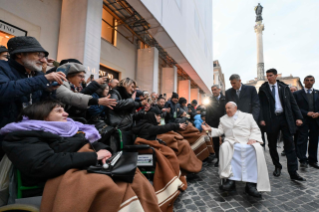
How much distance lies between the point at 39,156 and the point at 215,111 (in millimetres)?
4127

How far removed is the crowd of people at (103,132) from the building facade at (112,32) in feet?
8.10

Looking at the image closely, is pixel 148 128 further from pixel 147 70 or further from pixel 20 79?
pixel 147 70

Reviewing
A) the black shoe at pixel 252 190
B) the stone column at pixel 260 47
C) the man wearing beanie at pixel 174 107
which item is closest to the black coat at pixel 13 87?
the black shoe at pixel 252 190

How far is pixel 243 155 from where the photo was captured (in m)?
2.97

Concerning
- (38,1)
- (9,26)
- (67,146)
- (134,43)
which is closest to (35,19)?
(38,1)

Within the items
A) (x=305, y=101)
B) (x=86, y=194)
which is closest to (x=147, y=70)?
(x=305, y=101)

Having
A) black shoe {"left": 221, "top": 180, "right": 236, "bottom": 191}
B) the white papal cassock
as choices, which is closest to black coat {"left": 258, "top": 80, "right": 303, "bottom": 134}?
the white papal cassock

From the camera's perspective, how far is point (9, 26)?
181 inches

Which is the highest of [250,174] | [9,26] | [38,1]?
[38,1]

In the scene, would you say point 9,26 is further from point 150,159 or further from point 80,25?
point 150,159

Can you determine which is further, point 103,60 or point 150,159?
point 103,60

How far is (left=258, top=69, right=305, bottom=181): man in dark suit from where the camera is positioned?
3.46m

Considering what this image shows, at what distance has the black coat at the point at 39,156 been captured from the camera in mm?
1229

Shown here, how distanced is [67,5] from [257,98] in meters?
6.50
